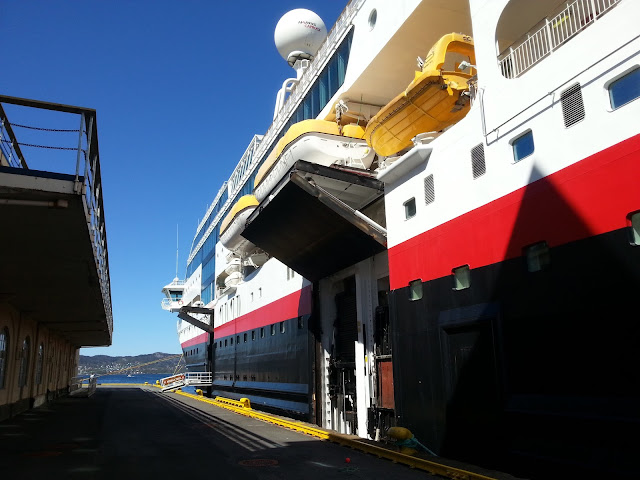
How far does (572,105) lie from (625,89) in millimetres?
821

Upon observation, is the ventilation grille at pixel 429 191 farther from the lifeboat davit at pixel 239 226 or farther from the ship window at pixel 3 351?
the ship window at pixel 3 351

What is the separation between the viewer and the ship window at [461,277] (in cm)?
969

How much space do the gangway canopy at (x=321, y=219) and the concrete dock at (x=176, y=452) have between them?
5282 mm

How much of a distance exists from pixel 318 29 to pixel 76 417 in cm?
2305

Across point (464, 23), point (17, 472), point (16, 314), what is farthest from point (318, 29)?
point (17, 472)

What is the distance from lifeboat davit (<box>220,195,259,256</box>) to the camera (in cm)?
2350

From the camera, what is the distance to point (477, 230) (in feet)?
30.8

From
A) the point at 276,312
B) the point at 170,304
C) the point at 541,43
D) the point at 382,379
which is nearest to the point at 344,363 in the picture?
the point at 382,379

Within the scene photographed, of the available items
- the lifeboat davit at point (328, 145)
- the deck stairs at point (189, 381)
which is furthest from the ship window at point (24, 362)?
the lifeboat davit at point (328, 145)

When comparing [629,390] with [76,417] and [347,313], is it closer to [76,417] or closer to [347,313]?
[347,313]

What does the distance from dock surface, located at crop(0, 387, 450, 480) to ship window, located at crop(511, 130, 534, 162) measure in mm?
5744

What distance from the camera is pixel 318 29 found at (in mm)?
28906

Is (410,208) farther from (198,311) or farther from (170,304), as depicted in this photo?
(170,304)

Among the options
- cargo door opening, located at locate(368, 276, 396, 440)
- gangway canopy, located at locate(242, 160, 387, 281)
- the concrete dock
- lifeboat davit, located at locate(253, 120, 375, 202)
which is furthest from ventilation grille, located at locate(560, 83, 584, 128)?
lifeboat davit, located at locate(253, 120, 375, 202)
